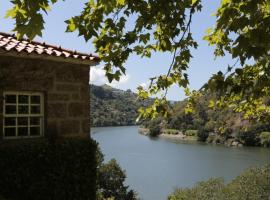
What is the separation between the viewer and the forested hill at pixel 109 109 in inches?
6048

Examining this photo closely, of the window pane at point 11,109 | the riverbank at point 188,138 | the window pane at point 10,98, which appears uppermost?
the window pane at point 10,98

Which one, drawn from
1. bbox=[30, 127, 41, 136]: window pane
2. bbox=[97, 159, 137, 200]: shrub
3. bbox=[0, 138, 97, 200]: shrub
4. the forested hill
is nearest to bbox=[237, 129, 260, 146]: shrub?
bbox=[97, 159, 137, 200]: shrub

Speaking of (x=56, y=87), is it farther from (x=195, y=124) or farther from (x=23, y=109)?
(x=195, y=124)

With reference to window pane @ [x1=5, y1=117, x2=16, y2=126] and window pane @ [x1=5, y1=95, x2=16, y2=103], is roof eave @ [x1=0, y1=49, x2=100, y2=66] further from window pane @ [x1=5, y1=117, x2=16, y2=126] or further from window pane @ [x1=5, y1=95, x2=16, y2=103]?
window pane @ [x1=5, y1=117, x2=16, y2=126]

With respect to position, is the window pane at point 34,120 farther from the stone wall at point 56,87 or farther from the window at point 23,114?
the stone wall at point 56,87

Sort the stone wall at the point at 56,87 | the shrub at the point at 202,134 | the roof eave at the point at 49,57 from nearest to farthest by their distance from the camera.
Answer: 1. the roof eave at the point at 49,57
2. the stone wall at the point at 56,87
3. the shrub at the point at 202,134

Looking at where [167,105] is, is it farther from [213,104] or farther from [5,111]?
[5,111]

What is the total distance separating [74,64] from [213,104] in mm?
3896

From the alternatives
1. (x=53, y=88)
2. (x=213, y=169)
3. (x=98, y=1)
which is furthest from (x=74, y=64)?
(x=213, y=169)

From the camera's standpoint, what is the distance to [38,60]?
29.4 feet

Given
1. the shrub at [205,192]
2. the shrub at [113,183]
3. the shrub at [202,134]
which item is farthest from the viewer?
the shrub at [202,134]

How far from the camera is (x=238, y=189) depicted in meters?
23.3

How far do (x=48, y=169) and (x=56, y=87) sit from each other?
5.86 feet

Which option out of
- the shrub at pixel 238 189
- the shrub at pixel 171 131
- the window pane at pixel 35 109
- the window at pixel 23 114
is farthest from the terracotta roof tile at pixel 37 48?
the shrub at pixel 171 131
